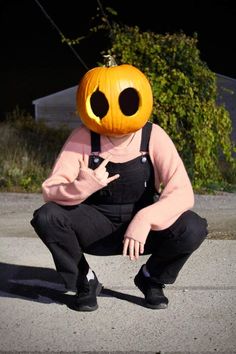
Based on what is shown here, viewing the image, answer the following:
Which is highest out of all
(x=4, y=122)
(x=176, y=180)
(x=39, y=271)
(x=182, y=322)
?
(x=176, y=180)

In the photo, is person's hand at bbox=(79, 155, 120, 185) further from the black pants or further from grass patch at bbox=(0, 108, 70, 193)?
grass patch at bbox=(0, 108, 70, 193)

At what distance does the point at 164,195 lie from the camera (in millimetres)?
3498

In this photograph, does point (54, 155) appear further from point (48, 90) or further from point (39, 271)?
point (39, 271)

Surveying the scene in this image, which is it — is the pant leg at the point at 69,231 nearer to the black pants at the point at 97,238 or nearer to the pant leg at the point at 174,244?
the black pants at the point at 97,238

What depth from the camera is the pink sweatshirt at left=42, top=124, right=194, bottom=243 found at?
3418mm

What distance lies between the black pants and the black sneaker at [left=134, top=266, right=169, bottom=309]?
0.20 feet

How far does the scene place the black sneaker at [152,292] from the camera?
3.72m

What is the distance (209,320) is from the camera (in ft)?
11.8

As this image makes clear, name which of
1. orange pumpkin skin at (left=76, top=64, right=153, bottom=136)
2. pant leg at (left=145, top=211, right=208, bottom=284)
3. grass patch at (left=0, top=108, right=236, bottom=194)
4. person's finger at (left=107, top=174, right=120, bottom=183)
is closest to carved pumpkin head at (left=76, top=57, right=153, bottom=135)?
orange pumpkin skin at (left=76, top=64, right=153, bottom=136)

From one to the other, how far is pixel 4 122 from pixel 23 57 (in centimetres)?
120

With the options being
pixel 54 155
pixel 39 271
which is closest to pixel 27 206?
pixel 39 271

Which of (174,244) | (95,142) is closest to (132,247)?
(174,244)

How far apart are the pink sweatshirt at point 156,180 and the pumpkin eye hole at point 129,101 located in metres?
0.14

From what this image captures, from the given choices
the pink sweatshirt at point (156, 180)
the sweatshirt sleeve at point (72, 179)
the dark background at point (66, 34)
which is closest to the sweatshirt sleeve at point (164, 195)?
the pink sweatshirt at point (156, 180)
